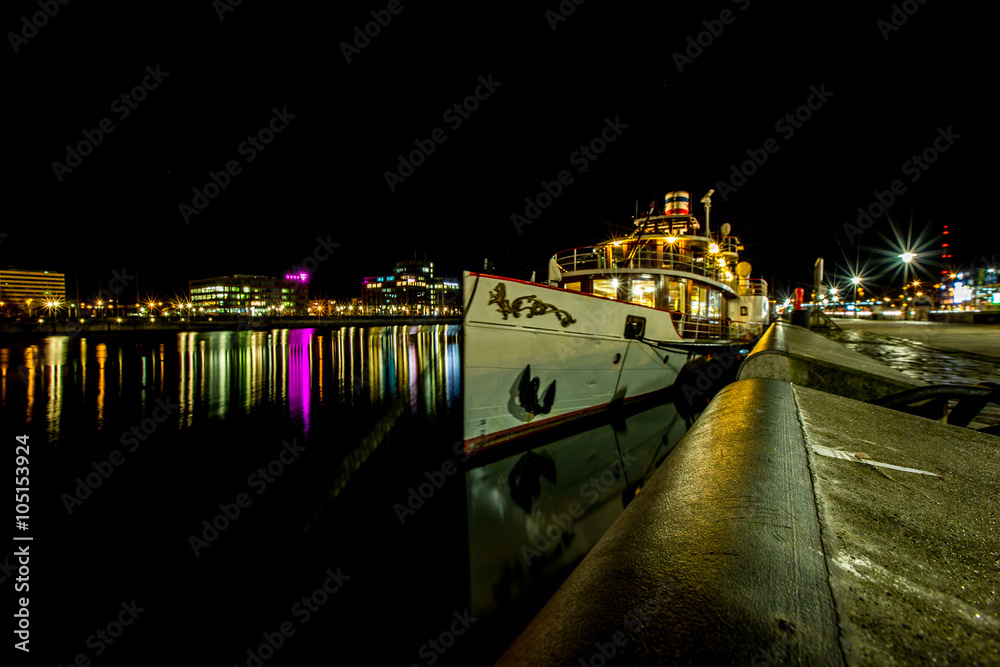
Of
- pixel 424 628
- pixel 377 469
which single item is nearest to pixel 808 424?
pixel 424 628

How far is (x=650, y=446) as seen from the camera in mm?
9023

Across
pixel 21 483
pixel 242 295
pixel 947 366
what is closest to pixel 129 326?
pixel 242 295

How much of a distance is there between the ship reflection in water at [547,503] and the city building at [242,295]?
129724 mm

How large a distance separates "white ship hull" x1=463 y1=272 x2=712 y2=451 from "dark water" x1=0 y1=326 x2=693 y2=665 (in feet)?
2.17

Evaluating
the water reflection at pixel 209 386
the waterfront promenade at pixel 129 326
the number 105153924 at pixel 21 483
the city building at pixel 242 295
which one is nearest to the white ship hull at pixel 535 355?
the water reflection at pixel 209 386

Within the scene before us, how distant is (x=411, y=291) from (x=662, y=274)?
14603 centimetres

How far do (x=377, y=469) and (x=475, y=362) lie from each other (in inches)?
118

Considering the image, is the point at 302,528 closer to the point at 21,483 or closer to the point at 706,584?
the point at 21,483

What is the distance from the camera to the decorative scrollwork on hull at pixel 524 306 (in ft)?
25.6

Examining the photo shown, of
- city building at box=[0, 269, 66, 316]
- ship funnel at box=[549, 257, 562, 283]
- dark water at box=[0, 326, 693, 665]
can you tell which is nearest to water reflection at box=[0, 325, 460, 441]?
dark water at box=[0, 326, 693, 665]

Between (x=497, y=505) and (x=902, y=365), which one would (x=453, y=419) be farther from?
(x=902, y=365)

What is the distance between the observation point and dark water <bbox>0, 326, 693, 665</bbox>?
3.89 m

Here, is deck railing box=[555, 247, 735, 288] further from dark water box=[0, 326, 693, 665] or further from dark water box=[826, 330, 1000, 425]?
dark water box=[826, 330, 1000, 425]

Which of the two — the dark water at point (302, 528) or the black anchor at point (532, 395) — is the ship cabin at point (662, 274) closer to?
the black anchor at point (532, 395)
